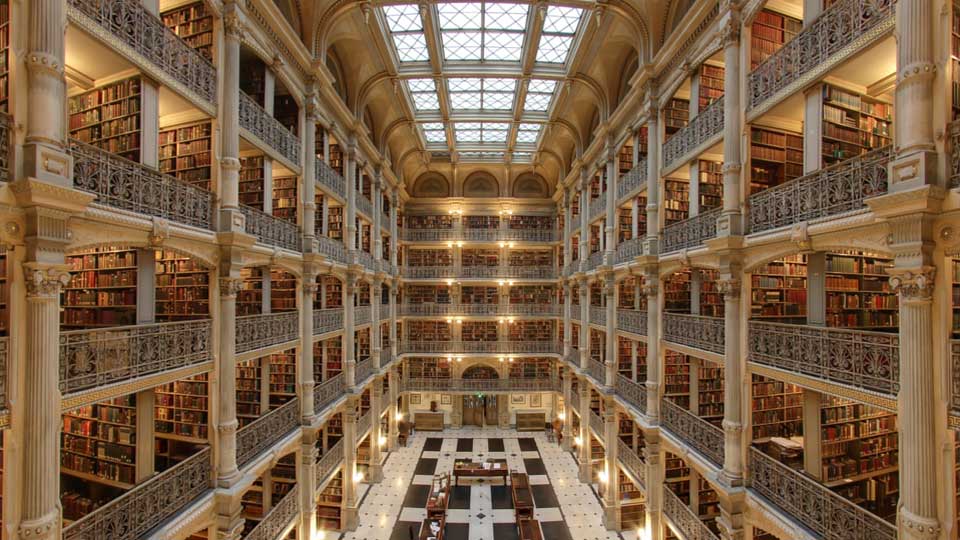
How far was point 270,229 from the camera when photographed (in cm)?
858

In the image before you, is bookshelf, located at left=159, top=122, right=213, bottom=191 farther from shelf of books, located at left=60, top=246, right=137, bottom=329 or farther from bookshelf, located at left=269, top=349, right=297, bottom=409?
bookshelf, located at left=269, top=349, right=297, bottom=409

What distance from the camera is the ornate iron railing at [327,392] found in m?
10.5

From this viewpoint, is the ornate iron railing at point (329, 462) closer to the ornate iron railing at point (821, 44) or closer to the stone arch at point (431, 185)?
the ornate iron railing at point (821, 44)

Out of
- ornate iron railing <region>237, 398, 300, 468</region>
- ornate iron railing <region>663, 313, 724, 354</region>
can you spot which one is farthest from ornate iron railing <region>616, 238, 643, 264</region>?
ornate iron railing <region>237, 398, 300, 468</region>

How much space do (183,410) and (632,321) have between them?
9.64 m

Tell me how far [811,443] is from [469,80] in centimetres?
1275

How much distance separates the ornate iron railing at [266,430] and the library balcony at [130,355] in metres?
1.65

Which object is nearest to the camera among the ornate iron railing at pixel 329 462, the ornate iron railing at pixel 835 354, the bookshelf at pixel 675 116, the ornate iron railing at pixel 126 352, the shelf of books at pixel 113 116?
the ornate iron railing at pixel 126 352

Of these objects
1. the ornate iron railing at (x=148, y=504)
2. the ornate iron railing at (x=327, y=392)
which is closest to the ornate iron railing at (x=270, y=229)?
the ornate iron railing at (x=327, y=392)

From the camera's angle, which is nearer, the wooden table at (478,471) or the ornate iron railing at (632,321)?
the ornate iron railing at (632,321)

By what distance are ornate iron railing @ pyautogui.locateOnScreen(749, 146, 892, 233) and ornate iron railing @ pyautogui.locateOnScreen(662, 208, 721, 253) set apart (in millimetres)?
1074

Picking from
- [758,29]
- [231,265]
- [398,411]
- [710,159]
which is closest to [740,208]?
[710,159]

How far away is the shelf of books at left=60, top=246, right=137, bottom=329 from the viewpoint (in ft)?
21.6

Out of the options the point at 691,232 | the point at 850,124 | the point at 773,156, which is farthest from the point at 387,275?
the point at 850,124
